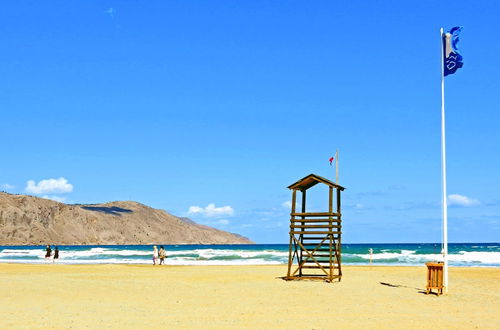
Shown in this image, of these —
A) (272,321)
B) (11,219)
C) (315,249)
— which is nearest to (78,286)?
(315,249)

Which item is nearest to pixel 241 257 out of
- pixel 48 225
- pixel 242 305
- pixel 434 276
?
pixel 434 276

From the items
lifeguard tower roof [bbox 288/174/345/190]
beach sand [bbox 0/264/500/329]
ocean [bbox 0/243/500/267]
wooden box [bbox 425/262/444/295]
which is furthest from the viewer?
ocean [bbox 0/243/500/267]

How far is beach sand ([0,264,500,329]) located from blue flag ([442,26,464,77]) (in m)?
7.56

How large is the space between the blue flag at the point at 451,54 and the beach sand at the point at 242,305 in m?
7.56

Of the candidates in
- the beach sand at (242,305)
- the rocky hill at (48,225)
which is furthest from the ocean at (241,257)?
the rocky hill at (48,225)

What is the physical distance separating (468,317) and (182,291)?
964 centimetres

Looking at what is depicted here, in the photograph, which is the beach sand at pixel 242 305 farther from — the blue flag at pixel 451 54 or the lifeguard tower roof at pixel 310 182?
the blue flag at pixel 451 54

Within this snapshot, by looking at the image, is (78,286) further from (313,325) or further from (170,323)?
(313,325)

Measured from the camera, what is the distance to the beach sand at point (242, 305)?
1360 centimetres

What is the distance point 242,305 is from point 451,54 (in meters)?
11.0

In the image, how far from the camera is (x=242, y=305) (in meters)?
16.8

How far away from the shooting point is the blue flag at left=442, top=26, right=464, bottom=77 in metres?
20.6

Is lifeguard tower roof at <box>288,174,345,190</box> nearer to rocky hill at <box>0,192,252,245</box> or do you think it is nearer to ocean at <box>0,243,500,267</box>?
ocean at <box>0,243,500,267</box>

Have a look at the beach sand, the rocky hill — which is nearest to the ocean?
the beach sand
